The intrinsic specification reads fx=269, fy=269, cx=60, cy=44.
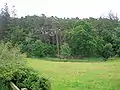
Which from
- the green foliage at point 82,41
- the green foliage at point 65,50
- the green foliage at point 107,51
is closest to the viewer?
the green foliage at point 65,50

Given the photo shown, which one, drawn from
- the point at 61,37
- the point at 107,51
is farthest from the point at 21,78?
the point at 61,37

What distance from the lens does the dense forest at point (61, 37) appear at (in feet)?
153

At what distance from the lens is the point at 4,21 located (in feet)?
184

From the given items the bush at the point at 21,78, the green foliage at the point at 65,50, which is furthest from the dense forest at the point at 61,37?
the bush at the point at 21,78

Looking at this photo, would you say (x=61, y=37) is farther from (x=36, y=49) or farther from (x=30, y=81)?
(x=30, y=81)

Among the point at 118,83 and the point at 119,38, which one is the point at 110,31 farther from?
the point at 118,83

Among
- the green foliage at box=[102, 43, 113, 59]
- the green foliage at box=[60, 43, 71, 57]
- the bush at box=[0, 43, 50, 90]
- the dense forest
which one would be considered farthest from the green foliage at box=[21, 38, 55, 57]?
the bush at box=[0, 43, 50, 90]

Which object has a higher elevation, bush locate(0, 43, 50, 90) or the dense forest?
the dense forest

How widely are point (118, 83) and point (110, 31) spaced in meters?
34.6

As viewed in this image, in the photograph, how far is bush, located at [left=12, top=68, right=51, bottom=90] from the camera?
9758 mm

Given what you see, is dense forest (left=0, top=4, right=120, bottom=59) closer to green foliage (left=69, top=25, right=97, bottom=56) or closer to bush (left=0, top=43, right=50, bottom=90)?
green foliage (left=69, top=25, right=97, bottom=56)

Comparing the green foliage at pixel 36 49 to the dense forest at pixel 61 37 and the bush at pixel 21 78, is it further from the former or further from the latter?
the bush at pixel 21 78

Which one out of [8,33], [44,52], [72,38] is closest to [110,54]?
[72,38]

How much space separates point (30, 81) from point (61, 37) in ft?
139
